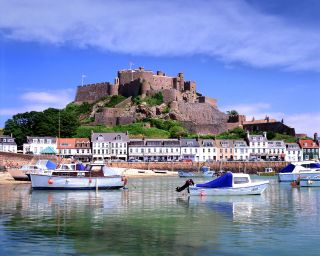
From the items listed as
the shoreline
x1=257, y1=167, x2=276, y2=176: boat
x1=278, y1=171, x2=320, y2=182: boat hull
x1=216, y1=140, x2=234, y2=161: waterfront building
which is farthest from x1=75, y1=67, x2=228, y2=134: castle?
x1=278, y1=171, x2=320, y2=182: boat hull

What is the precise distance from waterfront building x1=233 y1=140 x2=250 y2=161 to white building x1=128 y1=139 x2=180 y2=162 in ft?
39.3

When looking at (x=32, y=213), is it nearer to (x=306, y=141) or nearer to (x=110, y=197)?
(x=110, y=197)

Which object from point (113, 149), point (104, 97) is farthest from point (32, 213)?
point (104, 97)

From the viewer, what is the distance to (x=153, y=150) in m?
89.6

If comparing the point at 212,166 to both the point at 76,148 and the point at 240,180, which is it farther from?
the point at 240,180

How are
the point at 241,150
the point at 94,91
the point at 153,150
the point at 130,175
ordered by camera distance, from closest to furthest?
1. the point at 130,175
2. the point at 153,150
3. the point at 241,150
4. the point at 94,91

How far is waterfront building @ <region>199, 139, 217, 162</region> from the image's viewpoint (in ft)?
301

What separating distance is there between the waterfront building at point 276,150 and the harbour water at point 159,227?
68.6 meters

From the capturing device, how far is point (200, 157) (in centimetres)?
9175

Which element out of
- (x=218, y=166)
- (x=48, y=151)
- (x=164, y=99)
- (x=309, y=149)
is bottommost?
(x=218, y=166)

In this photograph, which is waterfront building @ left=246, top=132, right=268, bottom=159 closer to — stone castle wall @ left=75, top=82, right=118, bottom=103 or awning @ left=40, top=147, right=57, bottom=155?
stone castle wall @ left=75, top=82, right=118, bottom=103

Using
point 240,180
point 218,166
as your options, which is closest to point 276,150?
point 218,166

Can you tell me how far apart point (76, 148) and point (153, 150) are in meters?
13.9

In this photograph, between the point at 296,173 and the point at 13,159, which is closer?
the point at 296,173
